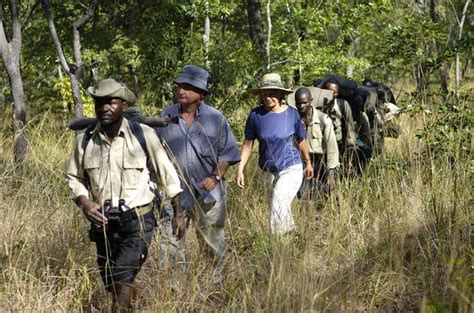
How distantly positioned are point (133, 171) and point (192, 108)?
127cm

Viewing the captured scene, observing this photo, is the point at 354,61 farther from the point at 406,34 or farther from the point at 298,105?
the point at 298,105

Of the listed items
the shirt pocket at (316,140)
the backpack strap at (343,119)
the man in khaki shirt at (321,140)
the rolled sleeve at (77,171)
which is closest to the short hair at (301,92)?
the man in khaki shirt at (321,140)

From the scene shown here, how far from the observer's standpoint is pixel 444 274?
15.1 ft

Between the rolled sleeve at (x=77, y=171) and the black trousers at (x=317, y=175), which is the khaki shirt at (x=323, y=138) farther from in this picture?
the rolled sleeve at (x=77, y=171)

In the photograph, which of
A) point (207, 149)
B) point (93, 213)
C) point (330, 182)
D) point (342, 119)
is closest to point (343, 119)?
point (342, 119)

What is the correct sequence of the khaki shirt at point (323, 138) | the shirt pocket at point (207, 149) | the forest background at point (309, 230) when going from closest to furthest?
the forest background at point (309, 230)
the shirt pocket at point (207, 149)
the khaki shirt at point (323, 138)

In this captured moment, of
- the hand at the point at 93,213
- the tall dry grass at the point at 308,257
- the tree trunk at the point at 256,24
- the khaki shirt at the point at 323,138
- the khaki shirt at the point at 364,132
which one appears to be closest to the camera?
the hand at the point at 93,213

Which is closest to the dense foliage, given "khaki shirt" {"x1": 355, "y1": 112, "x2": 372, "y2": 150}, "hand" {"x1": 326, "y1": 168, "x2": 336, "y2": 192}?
"khaki shirt" {"x1": 355, "y1": 112, "x2": 372, "y2": 150}

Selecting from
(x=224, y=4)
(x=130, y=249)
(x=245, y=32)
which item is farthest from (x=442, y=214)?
(x=245, y=32)

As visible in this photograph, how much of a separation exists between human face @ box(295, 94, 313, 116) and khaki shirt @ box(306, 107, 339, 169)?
185 mm

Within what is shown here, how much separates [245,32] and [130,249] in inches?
578

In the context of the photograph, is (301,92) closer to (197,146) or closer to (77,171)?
(197,146)

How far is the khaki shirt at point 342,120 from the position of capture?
307 inches

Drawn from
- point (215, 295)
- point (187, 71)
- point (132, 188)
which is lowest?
point (215, 295)
